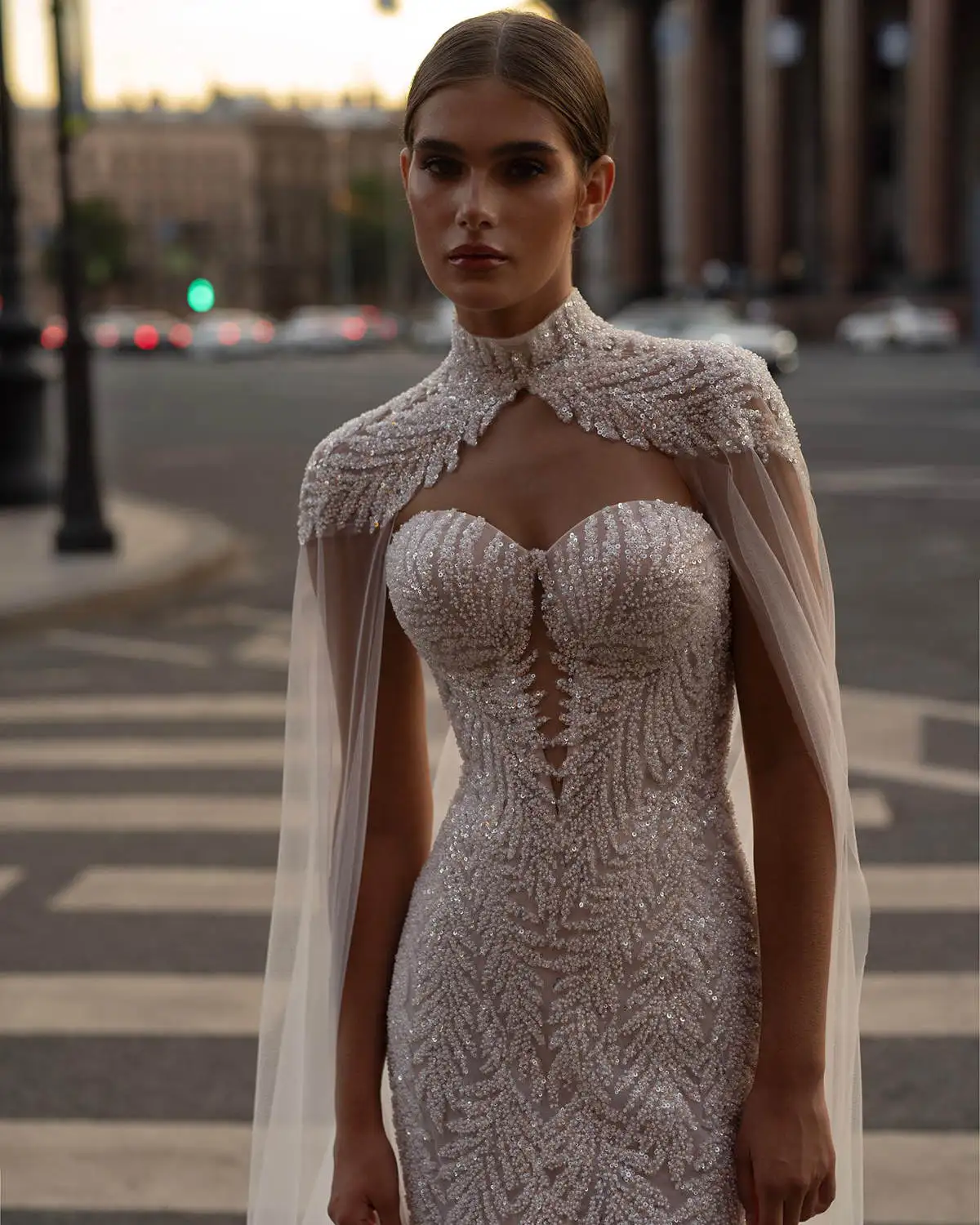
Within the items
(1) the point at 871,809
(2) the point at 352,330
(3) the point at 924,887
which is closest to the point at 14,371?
(1) the point at 871,809

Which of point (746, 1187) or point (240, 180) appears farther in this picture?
point (240, 180)

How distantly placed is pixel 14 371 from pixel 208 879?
36.7ft

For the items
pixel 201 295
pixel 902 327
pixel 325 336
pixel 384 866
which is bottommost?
pixel 325 336

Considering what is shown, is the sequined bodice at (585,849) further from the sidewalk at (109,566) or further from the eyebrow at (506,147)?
the sidewalk at (109,566)

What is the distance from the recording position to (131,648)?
11094mm

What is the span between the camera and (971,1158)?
169 inches

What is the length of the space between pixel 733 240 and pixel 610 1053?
226ft

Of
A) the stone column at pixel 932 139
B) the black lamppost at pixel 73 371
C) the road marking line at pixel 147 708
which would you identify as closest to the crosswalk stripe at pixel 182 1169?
the road marking line at pixel 147 708

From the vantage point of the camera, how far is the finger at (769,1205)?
205cm

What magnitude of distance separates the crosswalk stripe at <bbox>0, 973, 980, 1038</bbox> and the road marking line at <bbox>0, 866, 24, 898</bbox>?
0.86 metres

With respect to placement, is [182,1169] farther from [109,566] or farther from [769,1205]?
[109,566]

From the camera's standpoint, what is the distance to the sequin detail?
2.07 meters

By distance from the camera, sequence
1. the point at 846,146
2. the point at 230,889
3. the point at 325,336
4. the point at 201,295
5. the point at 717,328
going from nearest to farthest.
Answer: the point at 230,889
the point at 201,295
the point at 717,328
the point at 846,146
the point at 325,336

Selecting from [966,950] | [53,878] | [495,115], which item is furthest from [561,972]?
[53,878]
